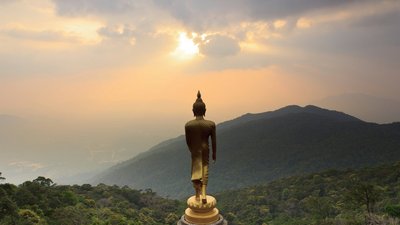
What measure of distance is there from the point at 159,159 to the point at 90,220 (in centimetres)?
14597

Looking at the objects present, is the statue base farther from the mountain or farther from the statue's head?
the mountain

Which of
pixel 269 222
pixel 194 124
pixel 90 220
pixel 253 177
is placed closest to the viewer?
pixel 194 124

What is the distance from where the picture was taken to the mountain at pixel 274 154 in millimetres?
125250

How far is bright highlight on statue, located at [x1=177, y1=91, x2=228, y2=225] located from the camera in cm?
678

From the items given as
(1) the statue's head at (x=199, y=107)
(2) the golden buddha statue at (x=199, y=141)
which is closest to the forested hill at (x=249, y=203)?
(2) the golden buddha statue at (x=199, y=141)

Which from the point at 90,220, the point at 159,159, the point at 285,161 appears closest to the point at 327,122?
the point at 285,161

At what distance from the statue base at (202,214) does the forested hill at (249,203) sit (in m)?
26.0

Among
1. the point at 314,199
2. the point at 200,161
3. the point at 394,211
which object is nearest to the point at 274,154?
the point at 314,199

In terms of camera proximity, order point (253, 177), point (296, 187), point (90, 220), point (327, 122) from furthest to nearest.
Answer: point (327, 122) → point (253, 177) → point (296, 187) → point (90, 220)

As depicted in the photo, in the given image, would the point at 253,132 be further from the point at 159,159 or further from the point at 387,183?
the point at 387,183

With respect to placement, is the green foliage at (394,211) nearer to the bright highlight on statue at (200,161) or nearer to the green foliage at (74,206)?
the green foliage at (74,206)

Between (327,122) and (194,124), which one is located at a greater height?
(327,122)

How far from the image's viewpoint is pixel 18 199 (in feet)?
122

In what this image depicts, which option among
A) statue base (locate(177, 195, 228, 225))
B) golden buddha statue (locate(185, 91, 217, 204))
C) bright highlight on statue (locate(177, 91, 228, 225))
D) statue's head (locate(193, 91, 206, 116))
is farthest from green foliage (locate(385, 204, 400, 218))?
statue's head (locate(193, 91, 206, 116))
